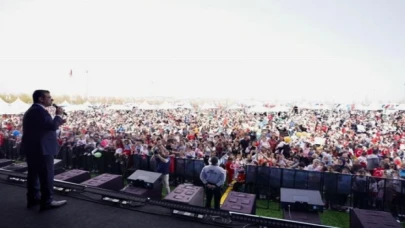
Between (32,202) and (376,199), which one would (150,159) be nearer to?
(32,202)

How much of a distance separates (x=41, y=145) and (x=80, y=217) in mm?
1009

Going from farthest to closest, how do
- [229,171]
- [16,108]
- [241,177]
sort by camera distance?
[16,108]
[229,171]
[241,177]

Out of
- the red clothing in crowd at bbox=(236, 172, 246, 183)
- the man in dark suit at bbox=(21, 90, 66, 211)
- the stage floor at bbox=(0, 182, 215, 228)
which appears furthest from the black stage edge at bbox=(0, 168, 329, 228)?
the red clothing in crowd at bbox=(236, 172, 246, 183)

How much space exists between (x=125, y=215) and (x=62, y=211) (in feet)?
2.64

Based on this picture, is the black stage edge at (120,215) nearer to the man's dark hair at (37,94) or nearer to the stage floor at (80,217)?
the stage floor at (80,217)

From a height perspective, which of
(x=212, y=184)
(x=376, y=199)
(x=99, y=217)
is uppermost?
(x=99, y=217)

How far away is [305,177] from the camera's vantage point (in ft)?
26.4

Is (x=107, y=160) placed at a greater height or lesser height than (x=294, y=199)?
lesser

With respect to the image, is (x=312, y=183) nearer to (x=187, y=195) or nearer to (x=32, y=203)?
(x=187, y=195)

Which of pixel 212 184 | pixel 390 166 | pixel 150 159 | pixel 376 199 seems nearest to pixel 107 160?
pixel 150 159

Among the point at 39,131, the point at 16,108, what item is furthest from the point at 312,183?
the point at 16,108

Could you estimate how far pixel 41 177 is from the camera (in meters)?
3.56

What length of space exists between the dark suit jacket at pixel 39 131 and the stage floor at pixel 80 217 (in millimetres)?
720

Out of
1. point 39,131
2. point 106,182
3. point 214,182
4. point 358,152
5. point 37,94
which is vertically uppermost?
point 37,94
